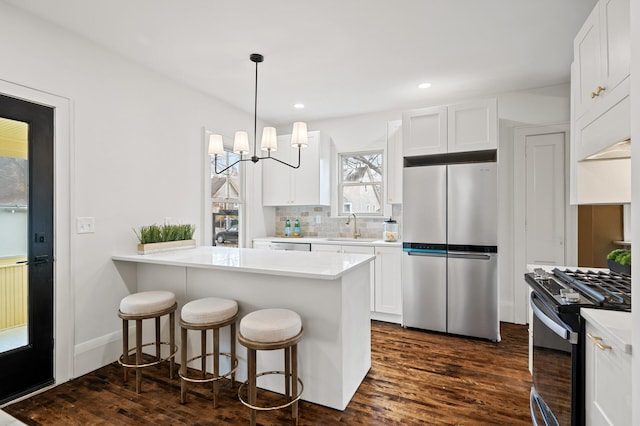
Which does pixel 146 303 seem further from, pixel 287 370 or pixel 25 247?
pixel 287 370

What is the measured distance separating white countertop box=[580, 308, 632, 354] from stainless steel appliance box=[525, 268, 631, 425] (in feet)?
0.16

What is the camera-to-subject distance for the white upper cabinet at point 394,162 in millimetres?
3922

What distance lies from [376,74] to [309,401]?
9.74 ft

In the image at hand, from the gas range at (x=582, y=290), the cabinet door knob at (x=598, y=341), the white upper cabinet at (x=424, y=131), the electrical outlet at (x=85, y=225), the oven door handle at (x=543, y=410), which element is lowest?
the oven door handle at (x=543, y=410)

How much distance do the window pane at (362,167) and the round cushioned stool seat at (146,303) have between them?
2.98 metres

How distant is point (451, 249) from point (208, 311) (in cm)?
252

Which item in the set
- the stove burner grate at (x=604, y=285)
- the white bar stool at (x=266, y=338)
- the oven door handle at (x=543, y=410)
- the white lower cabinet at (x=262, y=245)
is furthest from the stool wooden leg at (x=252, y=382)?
the white lower cabinet at (x=262, y=245)

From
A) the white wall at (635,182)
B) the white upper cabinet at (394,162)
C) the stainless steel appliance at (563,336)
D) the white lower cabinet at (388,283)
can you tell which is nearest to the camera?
the white wall at (635,182)

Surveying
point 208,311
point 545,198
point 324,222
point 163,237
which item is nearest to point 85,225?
point 163,237

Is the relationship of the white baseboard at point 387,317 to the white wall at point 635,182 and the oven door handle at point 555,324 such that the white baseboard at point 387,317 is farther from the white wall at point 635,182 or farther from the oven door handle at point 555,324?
the white wall at point 635,182

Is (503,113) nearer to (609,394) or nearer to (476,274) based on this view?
(476,274)

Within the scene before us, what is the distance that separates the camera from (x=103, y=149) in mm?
2652

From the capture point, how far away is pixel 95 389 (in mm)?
2289

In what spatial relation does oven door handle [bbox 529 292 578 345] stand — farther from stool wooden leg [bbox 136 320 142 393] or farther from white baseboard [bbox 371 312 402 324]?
stool wooden leg [bbox 136 320 142 393]
